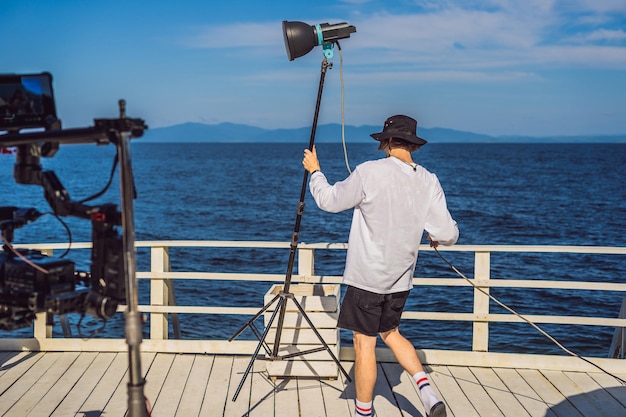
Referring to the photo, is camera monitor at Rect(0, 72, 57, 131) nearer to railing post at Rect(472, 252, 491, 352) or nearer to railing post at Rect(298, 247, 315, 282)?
railing post at Rect(298, 247, 315, 282)

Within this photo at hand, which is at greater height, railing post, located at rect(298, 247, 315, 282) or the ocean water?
railing post, located at rect(298, 247, 315, 282)

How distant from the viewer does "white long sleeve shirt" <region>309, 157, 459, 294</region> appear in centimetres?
407

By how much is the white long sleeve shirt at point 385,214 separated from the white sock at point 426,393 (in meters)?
0.52

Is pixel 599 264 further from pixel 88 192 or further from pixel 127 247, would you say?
pixel 88 192

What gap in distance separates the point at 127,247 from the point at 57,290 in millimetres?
411

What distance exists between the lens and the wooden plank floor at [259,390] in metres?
4.86

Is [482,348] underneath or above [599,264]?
above

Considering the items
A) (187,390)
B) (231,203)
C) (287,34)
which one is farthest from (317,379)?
(231,203)

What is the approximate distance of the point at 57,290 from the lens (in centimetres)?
284

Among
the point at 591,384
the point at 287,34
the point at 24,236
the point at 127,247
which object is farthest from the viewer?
the point at 24,236

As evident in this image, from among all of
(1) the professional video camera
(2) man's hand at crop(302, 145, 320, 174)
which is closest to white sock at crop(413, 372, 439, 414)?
(2) man's hand at crop(302, 145, 320, 174)

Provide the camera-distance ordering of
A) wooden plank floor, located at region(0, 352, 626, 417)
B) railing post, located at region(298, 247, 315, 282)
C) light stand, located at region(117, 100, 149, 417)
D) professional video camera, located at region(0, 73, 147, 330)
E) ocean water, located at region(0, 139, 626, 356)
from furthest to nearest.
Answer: ocean water, located at region(0, 139, 626, 356) → railing post, located at region(298, 247, 315, 282) → wooden plank floor, located at region(0, 352, 626, 417) → professional video camera, located at region(0, 73, 147, 330) → light stand, located at region(117, 100, 149, 417)

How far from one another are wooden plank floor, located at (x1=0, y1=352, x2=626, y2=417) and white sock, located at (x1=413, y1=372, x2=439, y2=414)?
1.74 ft

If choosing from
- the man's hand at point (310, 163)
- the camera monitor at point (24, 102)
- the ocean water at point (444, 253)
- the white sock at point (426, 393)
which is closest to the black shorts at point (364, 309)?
the white sock at point (426, 393)
